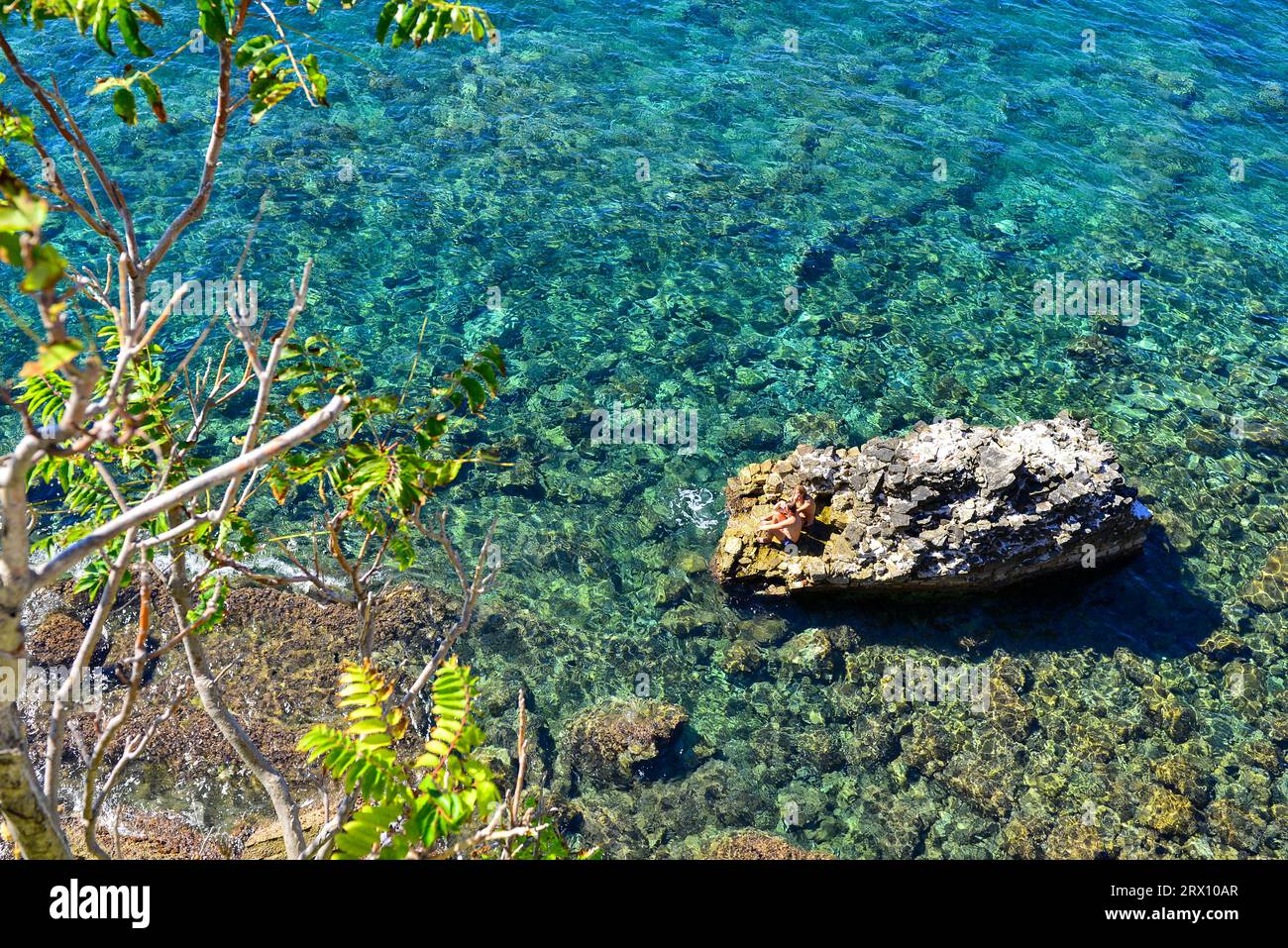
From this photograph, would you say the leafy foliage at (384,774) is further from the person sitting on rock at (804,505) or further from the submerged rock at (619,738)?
the person sitting on rock at (804,505)

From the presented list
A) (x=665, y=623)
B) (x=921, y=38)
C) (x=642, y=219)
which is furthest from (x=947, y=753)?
(x=921, y=38)

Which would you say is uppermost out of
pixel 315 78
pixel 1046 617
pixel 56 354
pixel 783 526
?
pixel 315 78

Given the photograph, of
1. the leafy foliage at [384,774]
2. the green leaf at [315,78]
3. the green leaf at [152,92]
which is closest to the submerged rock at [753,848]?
the leafy foliage at [384,774]

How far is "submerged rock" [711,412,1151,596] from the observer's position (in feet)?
55.6

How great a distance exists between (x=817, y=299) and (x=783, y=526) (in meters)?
7.87

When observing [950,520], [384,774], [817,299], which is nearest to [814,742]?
[950,520]

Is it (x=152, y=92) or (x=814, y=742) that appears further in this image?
(x=814, y=742)

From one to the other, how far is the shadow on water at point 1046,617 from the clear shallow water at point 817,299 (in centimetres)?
6

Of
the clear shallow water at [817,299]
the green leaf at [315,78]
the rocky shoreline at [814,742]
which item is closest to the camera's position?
the green leaf at [315,78]

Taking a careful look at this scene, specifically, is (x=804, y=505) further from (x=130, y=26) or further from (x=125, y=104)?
(x=130, y=26)

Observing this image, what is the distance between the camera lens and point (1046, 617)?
17250 mm

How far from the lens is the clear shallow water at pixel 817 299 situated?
51.6ft

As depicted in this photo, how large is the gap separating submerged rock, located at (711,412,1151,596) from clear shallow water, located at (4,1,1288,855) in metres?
0.63
